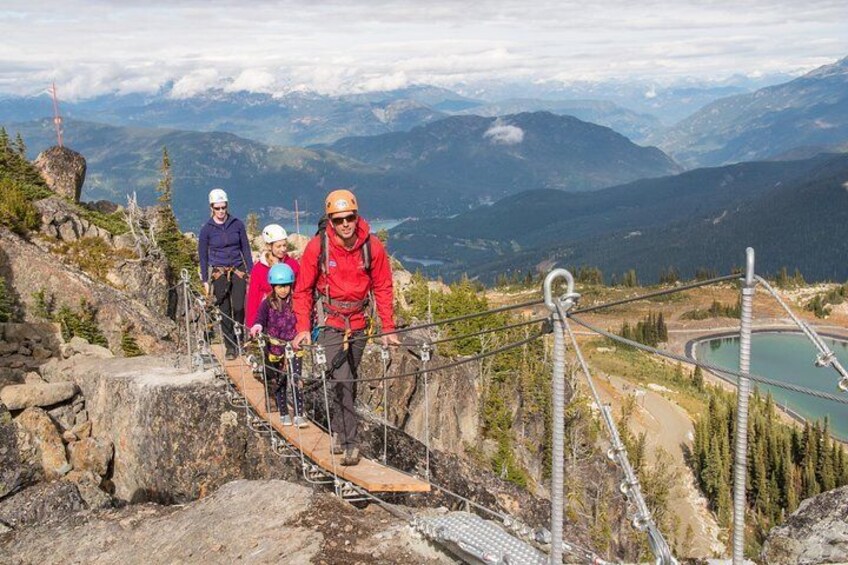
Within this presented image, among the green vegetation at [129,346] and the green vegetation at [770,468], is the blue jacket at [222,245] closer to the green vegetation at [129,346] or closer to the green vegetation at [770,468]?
the green vegetation at [129,346]

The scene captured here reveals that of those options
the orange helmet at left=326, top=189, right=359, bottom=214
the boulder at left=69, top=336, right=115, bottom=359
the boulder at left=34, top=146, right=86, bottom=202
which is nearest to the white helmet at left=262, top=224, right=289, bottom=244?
the orange helmet at left=326, top=189, right=359, bottom=214

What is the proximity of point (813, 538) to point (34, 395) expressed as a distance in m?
14.3

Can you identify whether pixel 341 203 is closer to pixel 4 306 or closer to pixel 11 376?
pixel 11 376

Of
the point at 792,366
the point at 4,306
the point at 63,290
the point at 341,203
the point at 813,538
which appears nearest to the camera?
the point at 813,538

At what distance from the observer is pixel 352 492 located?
1023cm

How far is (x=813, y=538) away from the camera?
9.23 m

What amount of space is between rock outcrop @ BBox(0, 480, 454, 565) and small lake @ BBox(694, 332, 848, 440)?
474ft

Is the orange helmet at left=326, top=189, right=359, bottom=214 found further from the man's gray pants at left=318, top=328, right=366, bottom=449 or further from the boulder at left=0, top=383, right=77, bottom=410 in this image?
the boulder at left=0, top=383, right=77, bottom=410

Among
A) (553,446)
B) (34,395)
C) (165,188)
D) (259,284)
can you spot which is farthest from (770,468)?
(553,446)

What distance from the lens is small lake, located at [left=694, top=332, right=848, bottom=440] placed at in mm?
146000

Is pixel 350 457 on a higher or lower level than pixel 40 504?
higher

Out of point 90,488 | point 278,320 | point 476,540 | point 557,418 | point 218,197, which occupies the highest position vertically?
point 218,197

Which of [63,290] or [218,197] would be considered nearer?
[218,197]

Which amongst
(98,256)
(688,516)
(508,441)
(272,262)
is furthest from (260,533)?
(688,516)
